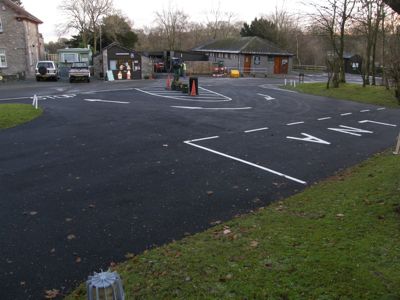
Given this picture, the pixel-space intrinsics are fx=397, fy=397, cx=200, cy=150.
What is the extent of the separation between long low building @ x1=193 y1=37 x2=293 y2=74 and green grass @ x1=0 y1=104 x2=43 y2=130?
4035 cm

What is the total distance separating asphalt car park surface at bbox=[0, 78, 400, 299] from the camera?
599 cm

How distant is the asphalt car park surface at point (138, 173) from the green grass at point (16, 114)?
681 mm

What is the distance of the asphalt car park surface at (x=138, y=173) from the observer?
599 centimetres

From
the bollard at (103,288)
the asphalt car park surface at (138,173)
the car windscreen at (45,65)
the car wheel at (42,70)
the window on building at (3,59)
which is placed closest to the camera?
the bollard at (103,288)

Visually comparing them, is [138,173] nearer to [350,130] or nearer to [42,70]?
[350,130]

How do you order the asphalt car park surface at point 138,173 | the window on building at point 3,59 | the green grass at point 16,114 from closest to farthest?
1. the asphalt car park surface at point 138,173
2. the green grass at point 16,114
3. the window on building at point 3,59

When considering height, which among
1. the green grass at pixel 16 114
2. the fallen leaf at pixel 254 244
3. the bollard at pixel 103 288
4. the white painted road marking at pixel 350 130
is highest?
the green grass at pixel 16 114

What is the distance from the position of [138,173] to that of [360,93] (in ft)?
77.2

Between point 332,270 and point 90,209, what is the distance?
14.9ft

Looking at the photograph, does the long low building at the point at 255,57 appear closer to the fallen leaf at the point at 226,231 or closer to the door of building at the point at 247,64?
the door of building at the point at 247,64

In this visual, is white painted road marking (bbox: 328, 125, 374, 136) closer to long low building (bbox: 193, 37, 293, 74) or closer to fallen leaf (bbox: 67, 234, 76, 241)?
fallen leaf (bbox: 67, 234, 76, 241)

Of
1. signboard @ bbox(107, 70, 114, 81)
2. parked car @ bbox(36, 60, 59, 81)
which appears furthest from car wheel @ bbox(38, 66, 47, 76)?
signboard @ bbox(107, 70, 114, 81)

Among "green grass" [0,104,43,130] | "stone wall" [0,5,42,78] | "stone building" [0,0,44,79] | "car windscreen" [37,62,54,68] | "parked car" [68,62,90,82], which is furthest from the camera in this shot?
"stone wall" [0,5,42,78]

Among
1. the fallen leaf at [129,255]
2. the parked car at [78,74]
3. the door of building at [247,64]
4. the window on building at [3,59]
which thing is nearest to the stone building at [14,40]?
the window on building at [3,59]
